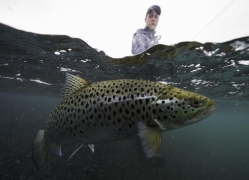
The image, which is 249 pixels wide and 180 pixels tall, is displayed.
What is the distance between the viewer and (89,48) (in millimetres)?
11562

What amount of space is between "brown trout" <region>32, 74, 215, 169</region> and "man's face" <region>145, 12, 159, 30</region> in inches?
228

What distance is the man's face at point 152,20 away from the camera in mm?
7617

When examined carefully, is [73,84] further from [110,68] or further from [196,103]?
[110,68]

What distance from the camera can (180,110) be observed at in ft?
8.61

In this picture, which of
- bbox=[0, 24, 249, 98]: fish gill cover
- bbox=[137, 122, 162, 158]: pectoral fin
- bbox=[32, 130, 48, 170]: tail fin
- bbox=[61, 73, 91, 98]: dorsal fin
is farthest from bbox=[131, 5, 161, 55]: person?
bbox=[32, 130, 48, 170]: tail fin

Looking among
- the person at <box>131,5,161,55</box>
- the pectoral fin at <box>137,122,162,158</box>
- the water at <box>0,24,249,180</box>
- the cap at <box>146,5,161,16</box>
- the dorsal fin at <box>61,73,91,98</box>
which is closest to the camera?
the pectoral fin at <box>137,122,162,158</box>

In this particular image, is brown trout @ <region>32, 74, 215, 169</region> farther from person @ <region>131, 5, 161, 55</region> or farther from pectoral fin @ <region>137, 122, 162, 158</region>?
person @ <region>131, 5, 161, 55</region>

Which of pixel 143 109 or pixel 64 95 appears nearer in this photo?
pixel 143 109

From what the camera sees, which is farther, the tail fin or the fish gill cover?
the fish gill cover

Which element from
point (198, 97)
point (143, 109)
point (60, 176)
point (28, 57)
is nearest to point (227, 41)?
point (198, 97)

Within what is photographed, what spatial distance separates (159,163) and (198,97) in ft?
39.4

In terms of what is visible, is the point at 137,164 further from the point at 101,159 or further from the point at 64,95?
the point at 64,95

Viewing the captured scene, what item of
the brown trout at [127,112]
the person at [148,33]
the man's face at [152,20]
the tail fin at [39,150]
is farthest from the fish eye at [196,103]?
the man's face at [152,20]

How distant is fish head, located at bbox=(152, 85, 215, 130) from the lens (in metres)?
2.60
